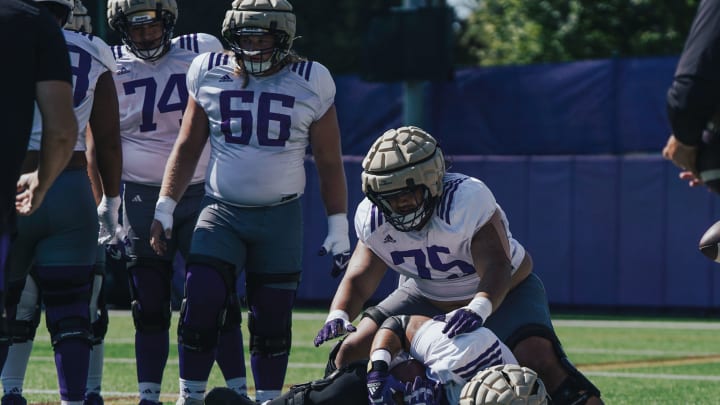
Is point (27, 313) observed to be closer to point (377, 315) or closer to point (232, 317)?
point (232, 317)

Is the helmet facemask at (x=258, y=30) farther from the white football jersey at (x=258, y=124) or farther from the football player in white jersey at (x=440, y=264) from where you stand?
the football player in white jersey at (x=440, y=264)

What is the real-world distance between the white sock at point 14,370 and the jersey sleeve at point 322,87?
5.60ft

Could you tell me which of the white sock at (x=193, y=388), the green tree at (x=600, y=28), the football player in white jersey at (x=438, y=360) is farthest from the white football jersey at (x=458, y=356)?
the green tree at (x=600, y=28)

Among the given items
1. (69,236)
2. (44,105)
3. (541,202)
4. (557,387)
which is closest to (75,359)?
(69,236)

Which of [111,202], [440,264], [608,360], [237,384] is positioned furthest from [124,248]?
[608,360]

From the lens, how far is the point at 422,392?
5211 mm

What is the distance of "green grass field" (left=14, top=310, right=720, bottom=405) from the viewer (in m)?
7.87

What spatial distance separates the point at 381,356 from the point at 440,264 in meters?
0.55

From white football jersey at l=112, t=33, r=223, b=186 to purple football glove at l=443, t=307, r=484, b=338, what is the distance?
1.90m

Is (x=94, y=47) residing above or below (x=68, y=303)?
above

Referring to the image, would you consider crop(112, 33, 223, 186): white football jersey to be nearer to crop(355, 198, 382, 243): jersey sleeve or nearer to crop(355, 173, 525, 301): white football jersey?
crop(355, 198, 382, 243): jersey sleeve

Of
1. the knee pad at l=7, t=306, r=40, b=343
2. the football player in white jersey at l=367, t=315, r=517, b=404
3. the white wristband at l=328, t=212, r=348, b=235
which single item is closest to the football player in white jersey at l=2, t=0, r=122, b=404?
the knee pad at l=7, t=306, r=40, b=343

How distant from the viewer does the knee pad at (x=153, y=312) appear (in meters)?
6.46

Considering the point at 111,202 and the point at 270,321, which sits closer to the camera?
the point at 270,321
